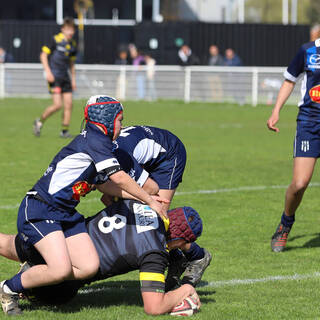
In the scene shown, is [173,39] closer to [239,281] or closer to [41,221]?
[239,281]

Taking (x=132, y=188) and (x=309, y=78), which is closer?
(x=132, y=188)

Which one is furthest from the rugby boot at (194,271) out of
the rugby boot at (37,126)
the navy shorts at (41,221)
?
the rugby boot at (37,126)

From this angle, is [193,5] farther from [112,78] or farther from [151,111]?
[151,111]

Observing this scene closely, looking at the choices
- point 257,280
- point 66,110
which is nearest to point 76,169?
point 257,280

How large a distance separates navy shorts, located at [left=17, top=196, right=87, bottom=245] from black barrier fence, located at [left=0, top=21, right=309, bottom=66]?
31.3 m

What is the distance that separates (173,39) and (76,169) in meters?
31.5

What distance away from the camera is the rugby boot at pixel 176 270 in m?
6.67

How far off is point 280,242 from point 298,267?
2.43 feet

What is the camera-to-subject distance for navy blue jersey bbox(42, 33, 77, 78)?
17.8m

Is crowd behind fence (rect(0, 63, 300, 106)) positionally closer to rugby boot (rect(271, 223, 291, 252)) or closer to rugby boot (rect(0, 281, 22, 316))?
rugby boot (rect(271, 223, 291, 252))

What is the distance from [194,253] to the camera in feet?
21.8

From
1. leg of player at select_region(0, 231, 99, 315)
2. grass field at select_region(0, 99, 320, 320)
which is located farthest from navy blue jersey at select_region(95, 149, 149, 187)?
leg of player at select_region(0, 231, 99, 315)

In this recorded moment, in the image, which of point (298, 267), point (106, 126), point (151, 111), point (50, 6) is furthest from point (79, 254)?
point (50, 6)

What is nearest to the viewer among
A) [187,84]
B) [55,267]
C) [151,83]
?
[55,267]
